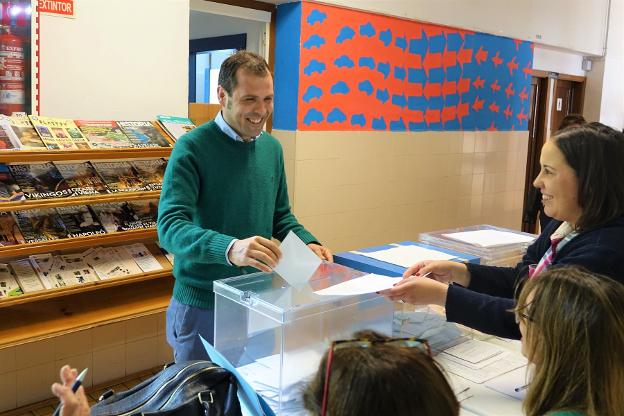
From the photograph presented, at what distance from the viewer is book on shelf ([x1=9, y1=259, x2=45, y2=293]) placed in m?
2.95

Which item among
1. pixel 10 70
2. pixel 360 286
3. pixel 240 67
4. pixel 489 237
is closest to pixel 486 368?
pixel 360 286

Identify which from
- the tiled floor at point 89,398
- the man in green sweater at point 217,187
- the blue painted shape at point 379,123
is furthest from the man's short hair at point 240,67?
the blue painted shape at point 379,123

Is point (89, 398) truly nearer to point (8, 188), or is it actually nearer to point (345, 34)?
point (8, 188)

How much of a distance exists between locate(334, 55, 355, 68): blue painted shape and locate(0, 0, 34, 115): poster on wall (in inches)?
84.6

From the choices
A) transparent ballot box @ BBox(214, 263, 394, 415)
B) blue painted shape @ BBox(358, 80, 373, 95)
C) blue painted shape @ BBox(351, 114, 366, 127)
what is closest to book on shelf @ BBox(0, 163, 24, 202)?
transparent ballot box @ BBox(214, 263, 394, 415)

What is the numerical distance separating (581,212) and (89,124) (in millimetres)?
2509

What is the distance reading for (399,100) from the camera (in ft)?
16.6

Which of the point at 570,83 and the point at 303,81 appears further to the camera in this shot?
the point at 570,83

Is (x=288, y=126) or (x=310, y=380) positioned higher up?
(x=288, y=126)

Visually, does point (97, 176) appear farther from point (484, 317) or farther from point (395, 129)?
point (395, 129)

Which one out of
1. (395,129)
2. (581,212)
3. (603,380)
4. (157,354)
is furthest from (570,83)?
(603,380)

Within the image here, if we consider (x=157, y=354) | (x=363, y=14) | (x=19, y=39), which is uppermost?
(x=363, y=14)

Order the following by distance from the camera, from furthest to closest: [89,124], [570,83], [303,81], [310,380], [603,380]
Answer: [570,83] < [303,81] < [89,124] < [603,380] < [310,380]

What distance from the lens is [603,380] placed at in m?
1.12
